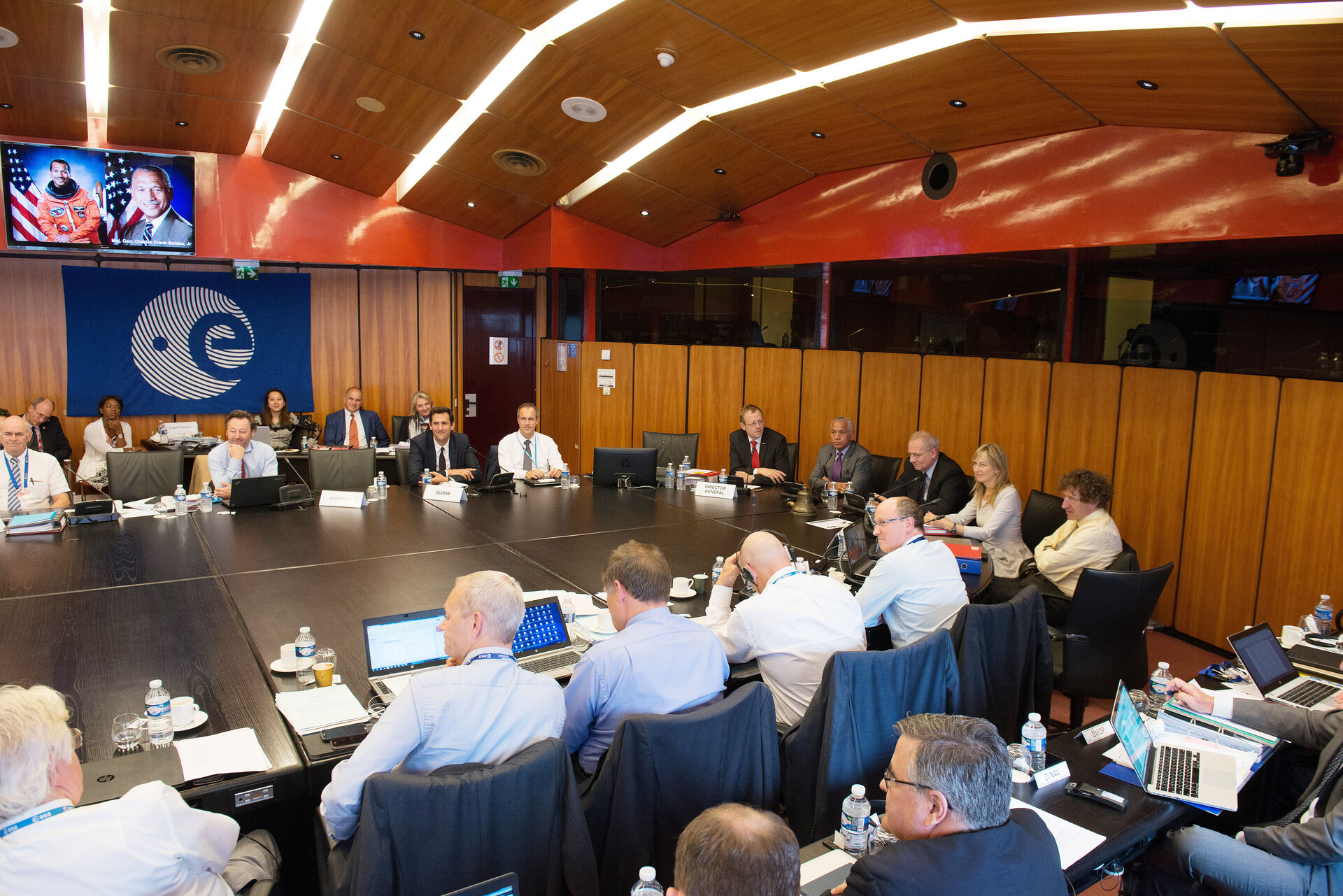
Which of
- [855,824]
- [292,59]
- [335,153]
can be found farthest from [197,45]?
[855,824]

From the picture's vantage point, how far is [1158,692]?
3053 mm

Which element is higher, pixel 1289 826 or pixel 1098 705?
pixel 1289 826

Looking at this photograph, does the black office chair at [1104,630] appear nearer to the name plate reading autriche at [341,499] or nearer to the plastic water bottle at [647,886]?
the plastic water bottle at [647,886]

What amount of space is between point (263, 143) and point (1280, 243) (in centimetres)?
875

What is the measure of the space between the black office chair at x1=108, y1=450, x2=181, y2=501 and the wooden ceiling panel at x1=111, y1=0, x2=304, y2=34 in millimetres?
2820

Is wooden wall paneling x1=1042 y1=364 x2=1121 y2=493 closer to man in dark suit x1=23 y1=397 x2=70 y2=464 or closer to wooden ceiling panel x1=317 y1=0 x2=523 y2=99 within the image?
wooden ceiling panel x1=317 y1=0 x2=523 y2=99

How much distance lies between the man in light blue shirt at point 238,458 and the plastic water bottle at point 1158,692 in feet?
16.6

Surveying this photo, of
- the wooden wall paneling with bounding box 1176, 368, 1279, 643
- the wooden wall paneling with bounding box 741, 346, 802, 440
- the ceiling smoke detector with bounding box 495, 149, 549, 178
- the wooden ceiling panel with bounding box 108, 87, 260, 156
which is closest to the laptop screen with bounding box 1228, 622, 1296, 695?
the wooden wall paneling with bounding box 1176, 368, 1279, 643

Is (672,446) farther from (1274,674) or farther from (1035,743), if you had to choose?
(1035,743)

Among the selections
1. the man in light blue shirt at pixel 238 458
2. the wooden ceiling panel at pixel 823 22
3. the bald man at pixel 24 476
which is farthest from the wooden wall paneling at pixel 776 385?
the bald man at pixel 24 476

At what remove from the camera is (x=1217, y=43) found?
12.7ft

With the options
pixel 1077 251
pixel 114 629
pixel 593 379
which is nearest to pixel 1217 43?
pixel 1077 251

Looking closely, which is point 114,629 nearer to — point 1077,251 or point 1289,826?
point 1289,826

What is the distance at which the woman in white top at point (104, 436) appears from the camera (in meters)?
8.14
